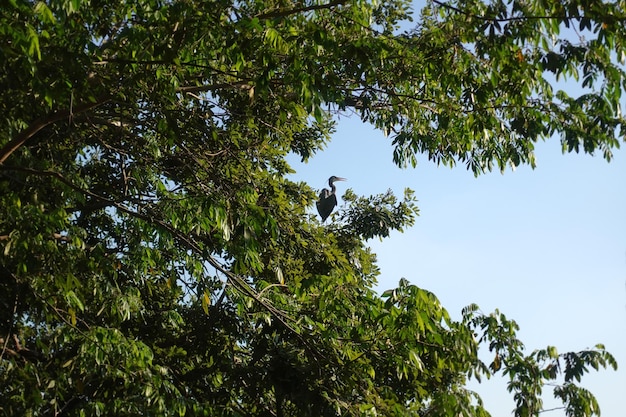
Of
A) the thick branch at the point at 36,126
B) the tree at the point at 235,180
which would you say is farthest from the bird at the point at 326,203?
the thick branch at the point at 36,126

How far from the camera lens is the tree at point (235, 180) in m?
6.02

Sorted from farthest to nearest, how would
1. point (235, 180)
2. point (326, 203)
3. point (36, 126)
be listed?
1. point (326, 203)
2. point (235, 180)
3. point (36, 126)

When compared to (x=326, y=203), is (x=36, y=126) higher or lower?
lower

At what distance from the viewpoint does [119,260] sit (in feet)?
24.9

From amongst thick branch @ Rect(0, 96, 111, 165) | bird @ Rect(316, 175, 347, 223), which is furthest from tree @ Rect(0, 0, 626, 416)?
bird @ Rect(316, 175, 347, 223)

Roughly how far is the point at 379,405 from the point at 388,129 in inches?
127

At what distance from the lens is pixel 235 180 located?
8.59 m

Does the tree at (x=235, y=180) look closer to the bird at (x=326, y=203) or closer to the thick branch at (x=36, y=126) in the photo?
the thick branch at (x=36, y=126)

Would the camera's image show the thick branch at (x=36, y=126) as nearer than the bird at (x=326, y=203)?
Yes

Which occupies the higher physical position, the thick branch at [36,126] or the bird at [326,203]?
the bird at [326,203]

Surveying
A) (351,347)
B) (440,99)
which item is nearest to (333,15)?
(440,99)

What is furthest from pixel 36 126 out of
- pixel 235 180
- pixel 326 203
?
pixel 326 203

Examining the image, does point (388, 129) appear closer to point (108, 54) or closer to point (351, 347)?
point (351, 347)

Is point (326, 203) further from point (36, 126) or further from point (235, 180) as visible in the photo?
point (36, 126)
